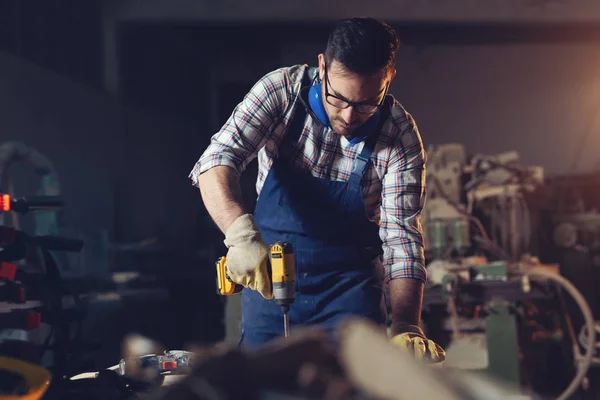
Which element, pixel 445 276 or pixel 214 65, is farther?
pixel 214 65

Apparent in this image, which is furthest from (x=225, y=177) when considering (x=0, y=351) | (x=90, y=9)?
(x=90, y=9)

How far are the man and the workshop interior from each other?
129 centimetres

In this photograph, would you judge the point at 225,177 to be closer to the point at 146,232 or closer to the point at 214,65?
the point at 146,232

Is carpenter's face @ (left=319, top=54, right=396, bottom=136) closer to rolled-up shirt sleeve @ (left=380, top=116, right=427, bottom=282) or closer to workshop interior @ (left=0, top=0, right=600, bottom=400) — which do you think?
rolled-up shirt sleeve @ (left=380, top=116, right=427, bottom=282)

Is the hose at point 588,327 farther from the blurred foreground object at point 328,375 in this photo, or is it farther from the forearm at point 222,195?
the blurred foreground object at point 328,375

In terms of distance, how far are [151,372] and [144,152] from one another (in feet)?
14.4

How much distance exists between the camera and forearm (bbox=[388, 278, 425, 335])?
1595 millimetres

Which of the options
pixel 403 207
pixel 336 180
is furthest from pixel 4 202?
pixel 403 207

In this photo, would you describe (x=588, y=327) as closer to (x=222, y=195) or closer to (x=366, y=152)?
(x=366, y=152)

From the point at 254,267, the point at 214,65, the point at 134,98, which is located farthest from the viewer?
the point at 214,65

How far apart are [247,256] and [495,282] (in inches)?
91.5

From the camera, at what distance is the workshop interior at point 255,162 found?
354 centimetres

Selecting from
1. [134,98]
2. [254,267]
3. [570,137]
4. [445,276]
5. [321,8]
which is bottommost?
[445,276]

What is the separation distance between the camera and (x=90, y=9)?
5.06 metres
